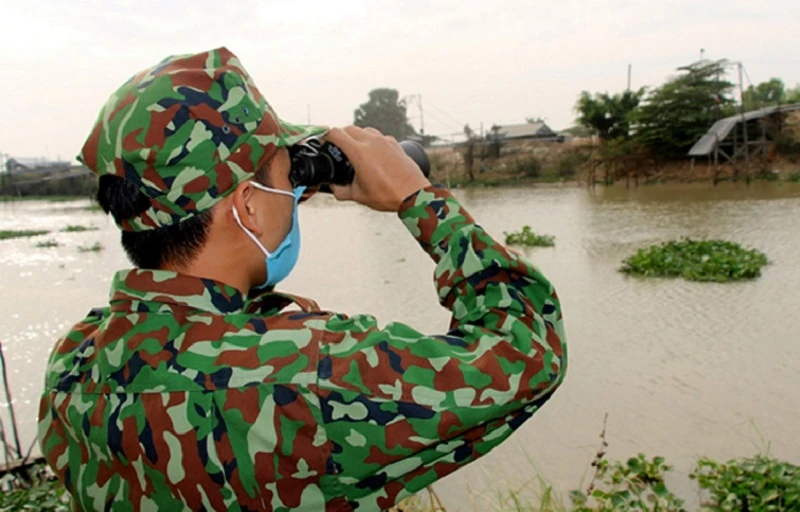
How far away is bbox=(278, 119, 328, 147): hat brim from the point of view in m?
1.10

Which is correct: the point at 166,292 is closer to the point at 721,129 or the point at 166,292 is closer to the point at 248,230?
the point at 248,230

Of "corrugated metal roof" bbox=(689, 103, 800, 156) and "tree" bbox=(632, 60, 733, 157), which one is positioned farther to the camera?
"tree" bbox=(632, 60, 733, 157)

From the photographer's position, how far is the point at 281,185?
1.11 meters

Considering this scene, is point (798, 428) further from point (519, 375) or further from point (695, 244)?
point (695, 244)

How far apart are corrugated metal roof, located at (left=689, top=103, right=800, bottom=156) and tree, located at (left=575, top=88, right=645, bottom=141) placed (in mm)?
4767

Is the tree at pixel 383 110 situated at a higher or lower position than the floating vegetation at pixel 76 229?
higher

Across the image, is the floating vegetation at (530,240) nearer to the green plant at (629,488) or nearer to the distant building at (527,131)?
the green plant at (629,488)

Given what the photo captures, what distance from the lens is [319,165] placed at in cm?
115

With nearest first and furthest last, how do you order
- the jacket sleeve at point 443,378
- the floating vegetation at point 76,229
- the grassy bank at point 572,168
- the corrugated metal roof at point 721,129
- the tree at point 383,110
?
the jacket sleeve at point 443,378
the floating vegetation at point 76,229
the corrugated metal roof at point 721,129
the grassy bank at point 572,168
the tree at point 383,110

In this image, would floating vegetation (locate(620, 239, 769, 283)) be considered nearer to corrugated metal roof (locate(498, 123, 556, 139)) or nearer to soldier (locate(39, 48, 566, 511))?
soldier (locate(39, 48, 566, 511))

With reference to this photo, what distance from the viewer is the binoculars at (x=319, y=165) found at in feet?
3.76

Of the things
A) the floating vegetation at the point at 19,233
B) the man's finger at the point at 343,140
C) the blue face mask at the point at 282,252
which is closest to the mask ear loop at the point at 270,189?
the blue face mask at the point at 282,252

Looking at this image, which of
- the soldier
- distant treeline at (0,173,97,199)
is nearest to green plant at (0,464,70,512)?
the soldier

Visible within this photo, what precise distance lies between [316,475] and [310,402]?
0.34 feet
